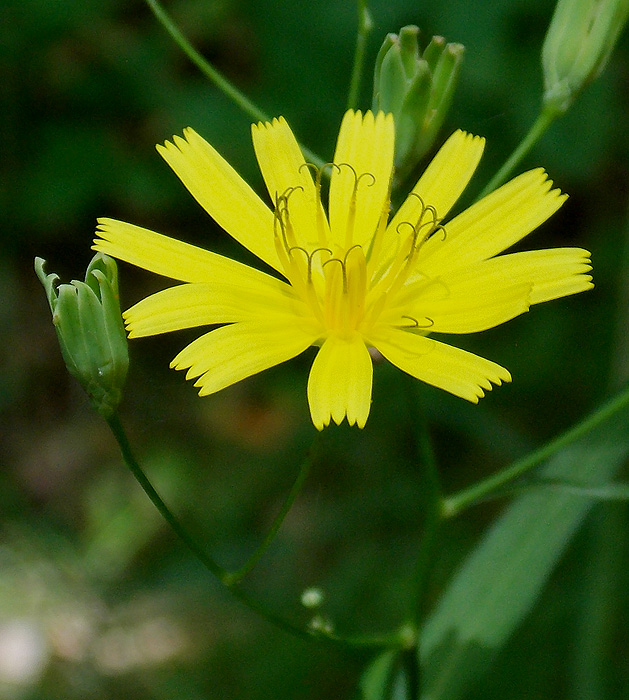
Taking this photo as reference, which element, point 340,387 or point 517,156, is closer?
point 340,387

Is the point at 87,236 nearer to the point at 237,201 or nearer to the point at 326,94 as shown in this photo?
the point at 326,94

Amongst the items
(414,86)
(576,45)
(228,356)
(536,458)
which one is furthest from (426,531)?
(576,45)

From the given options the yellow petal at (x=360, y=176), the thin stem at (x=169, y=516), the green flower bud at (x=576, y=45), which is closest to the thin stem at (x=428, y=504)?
the thin stem at (x=169, y=516)

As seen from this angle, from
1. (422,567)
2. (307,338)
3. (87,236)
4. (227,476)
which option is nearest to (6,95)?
(87,236)

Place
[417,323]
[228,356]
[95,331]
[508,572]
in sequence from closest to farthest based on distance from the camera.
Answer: [228,356], [95,331], [417,323], [508,572]

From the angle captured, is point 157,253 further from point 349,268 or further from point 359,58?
point 359,58

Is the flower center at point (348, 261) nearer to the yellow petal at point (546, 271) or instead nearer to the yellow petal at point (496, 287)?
the yellow petal at point (496, 287)

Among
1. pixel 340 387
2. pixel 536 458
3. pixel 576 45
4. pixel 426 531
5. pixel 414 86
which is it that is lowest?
pixel 426 531
